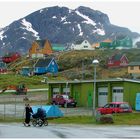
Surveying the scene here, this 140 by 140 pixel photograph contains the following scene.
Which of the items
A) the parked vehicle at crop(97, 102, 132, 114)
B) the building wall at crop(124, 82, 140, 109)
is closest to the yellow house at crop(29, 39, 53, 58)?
→ the building wall at crop(124, 82, 140, 109)

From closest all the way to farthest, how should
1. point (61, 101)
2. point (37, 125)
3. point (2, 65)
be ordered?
point (37, 125) → point (61, 101) → point (2, 65)

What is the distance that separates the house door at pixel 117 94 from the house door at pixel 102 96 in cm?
175

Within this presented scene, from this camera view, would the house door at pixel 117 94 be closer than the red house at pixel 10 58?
Yes

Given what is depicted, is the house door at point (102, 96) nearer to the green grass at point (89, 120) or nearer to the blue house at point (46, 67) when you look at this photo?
the green grass at point (89, 120)

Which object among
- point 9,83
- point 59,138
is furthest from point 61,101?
point 9,83

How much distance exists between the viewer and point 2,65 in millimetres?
183250

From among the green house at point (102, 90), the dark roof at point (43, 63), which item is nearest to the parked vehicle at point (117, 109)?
the green house at point (102, 90)

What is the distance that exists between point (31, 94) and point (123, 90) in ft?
97.3

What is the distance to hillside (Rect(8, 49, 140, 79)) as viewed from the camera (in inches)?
5207

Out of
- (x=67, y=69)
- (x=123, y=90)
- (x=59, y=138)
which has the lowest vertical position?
(x=59, y=138)

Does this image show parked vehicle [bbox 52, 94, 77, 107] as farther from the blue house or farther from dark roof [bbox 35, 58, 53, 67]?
dark roof [bbox 35, 58, 53, 67]

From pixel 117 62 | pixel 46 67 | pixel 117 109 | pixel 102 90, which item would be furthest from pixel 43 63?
pixel 117 109

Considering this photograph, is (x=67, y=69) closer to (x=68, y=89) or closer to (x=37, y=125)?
(x=68, y=89)

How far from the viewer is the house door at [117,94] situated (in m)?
63.1
